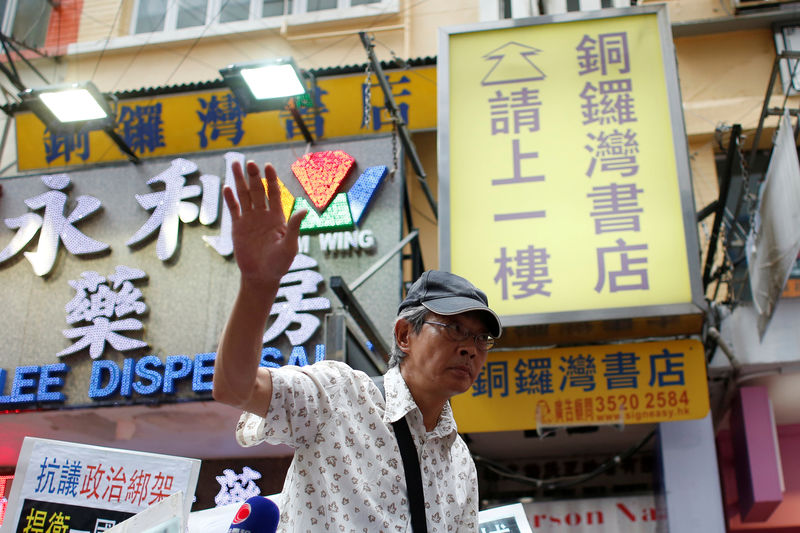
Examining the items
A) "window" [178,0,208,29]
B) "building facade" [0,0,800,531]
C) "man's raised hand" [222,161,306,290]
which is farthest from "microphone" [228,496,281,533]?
"window" [178,0,208,29]

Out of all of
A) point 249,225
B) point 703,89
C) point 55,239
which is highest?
point 703,89

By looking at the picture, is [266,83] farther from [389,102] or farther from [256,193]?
[256,193]

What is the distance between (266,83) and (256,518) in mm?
5376

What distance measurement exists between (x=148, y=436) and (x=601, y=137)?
4701 mm

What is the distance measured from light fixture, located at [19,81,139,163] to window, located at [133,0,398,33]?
3.01 metres

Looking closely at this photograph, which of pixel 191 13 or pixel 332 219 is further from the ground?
pixel 191 13

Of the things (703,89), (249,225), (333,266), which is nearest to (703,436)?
(333,266)

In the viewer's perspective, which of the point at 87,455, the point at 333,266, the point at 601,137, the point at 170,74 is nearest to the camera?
the point at 87,455

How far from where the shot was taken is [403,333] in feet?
7.85

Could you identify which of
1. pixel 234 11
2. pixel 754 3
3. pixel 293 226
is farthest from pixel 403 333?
pixel 234 11

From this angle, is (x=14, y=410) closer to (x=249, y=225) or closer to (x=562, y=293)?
(x=562, y=293)

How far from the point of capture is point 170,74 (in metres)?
9.37

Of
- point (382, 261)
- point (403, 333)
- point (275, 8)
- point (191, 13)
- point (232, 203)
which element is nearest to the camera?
point (232, 203)

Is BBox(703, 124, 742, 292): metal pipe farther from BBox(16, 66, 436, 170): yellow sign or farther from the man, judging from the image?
the man
